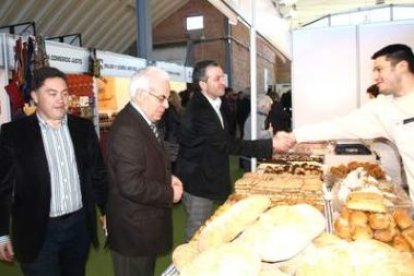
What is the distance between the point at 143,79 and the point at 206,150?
961 mm

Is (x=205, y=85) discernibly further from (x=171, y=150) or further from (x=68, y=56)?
(x=68, y=56)

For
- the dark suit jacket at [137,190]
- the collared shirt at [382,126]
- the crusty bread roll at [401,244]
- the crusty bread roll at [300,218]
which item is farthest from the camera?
the collared shirt at [382,126]

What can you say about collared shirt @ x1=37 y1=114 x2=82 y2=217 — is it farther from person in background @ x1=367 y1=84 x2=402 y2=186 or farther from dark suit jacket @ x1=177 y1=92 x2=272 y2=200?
person in background @ x1=367 y1=84 x2=402 y2=186

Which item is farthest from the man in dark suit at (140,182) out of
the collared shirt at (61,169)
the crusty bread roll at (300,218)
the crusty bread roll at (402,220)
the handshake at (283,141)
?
the handshake at (283,141)

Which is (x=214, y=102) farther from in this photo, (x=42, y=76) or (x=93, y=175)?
(x=42, y=76)

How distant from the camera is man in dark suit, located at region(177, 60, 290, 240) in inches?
110

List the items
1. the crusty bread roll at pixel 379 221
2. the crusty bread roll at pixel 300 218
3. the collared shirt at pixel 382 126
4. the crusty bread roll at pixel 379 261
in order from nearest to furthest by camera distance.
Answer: the crusty bread roll at pixel 379 261, the crusty bread roll at pixel 300 218, the crusty bread roll at pixel 379 221, the collared shirt at pixel 382 126

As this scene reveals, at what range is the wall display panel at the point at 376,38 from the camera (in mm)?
4793

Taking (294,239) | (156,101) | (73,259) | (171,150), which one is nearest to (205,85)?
(156,101)

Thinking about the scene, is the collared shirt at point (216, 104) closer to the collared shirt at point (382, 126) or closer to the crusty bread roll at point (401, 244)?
the collared shirt at point (382, 126)

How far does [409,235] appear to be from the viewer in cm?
153

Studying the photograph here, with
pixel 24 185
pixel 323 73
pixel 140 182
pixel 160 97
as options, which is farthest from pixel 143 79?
pixel 323 73

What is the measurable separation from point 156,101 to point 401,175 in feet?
7.48

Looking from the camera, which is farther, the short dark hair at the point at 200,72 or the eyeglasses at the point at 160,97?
the short dark hair at the point at 200,72
